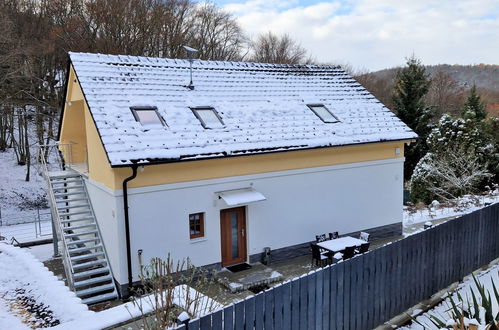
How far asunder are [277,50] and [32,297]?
1774 inches

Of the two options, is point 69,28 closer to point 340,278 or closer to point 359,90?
point 359,90

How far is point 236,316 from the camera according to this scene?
5.50 metres

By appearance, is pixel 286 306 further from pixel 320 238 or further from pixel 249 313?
pixel 320 238

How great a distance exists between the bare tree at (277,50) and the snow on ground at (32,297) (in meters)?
39.9

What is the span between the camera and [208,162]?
40.7 feet

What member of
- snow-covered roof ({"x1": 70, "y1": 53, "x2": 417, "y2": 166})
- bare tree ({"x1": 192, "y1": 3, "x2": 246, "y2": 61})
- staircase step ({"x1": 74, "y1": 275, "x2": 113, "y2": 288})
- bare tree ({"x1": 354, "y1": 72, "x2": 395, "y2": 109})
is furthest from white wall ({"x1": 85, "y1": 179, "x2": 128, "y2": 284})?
bare tree ({"x1": 354, "y1": 72, "x2": 395, "y2": 109})

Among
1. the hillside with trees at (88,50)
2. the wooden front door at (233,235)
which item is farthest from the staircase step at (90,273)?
the hillside with trees at (88,50)

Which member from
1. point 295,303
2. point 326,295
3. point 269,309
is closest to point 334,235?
point 326,295

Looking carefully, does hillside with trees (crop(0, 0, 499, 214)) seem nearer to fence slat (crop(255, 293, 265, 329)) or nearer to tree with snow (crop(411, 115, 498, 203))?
tree with snow (crop(411, 115, 498, 203))

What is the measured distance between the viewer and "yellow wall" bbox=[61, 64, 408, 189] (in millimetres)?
11594

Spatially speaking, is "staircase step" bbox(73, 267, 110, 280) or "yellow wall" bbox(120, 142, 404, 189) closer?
"staircase step" bbox(73, 267, 110, 280)

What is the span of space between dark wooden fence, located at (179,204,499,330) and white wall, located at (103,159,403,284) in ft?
18.0

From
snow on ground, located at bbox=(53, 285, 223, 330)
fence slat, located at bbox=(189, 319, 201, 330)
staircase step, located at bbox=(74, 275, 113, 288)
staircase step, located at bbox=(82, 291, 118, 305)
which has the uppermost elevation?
fence slat, located at bbox=(189, 319, 201, 330)

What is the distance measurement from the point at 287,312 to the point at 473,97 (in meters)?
37.4
